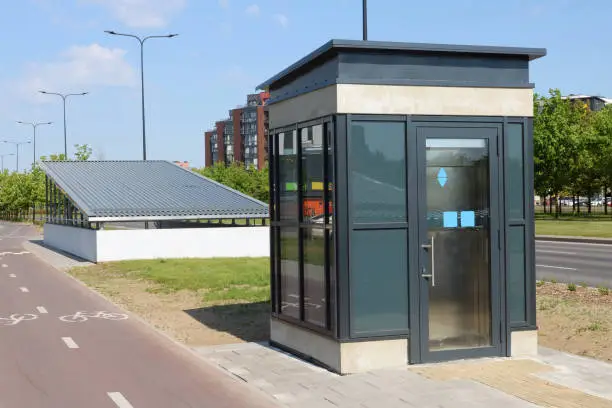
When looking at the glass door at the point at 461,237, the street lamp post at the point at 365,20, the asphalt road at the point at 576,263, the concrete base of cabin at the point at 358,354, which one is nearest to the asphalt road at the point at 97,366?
the concrete base of cabin at the point at 358,354

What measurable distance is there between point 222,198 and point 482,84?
2424 centimetres

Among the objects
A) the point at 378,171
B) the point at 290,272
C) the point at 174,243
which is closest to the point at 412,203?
the point at 378,171

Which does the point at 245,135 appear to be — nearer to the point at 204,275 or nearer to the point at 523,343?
the point at 204,275

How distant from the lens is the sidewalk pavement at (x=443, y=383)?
794 centimetres

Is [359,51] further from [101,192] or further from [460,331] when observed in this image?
[101,192]

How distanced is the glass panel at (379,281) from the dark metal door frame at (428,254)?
138 millimetres

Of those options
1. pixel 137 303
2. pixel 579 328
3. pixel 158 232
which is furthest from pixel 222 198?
pixel 579 328

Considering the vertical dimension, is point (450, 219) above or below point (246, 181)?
below

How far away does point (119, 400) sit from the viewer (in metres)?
8.55

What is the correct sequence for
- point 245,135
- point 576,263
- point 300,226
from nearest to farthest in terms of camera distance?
point 300,226, point 576,263, point 245,135

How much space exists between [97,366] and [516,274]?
17.7 ft

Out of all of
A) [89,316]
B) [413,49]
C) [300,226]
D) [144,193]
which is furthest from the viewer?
[144,193]

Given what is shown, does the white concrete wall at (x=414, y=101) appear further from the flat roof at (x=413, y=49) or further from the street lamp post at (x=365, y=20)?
the street lamp post at (x=365, y=20)

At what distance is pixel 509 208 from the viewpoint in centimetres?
1017
